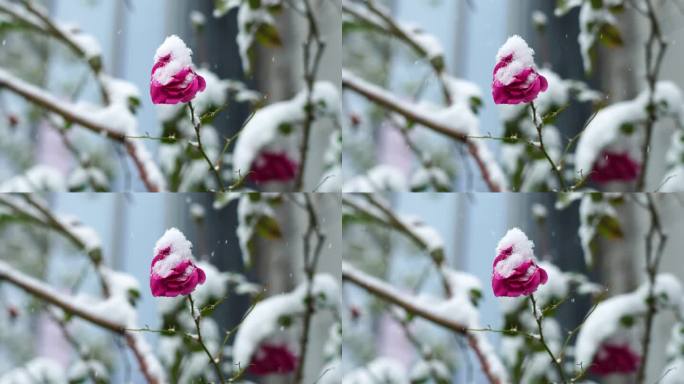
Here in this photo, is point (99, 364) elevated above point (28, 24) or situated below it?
below

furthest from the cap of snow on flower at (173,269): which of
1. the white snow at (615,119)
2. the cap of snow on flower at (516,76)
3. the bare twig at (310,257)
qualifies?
the white snow at (615,119)

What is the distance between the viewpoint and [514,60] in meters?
2.15

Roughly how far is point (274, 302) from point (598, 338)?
0.68 m

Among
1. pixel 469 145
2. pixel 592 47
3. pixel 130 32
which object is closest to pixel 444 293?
pixel 469 145

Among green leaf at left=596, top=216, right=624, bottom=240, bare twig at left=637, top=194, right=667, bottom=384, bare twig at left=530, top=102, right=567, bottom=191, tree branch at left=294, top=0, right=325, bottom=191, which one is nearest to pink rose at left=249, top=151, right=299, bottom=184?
tree branch at left=294, top=0, right=325, bottom=191

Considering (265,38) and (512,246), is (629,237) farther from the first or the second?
(265,38)

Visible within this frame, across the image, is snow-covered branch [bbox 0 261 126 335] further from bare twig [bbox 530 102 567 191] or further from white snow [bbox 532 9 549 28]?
white snow [bbox 532 9 549 28]

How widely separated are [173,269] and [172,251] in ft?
0.12

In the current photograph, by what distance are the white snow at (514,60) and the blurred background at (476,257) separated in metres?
0.25

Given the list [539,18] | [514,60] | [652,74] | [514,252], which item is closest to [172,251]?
[514,252]

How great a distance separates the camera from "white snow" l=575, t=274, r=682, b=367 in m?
2.19

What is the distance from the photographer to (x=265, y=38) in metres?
2.21

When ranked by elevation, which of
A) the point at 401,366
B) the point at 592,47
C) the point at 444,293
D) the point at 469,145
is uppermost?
the point at 592,47

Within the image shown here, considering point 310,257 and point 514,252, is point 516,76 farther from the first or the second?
point 310,257
